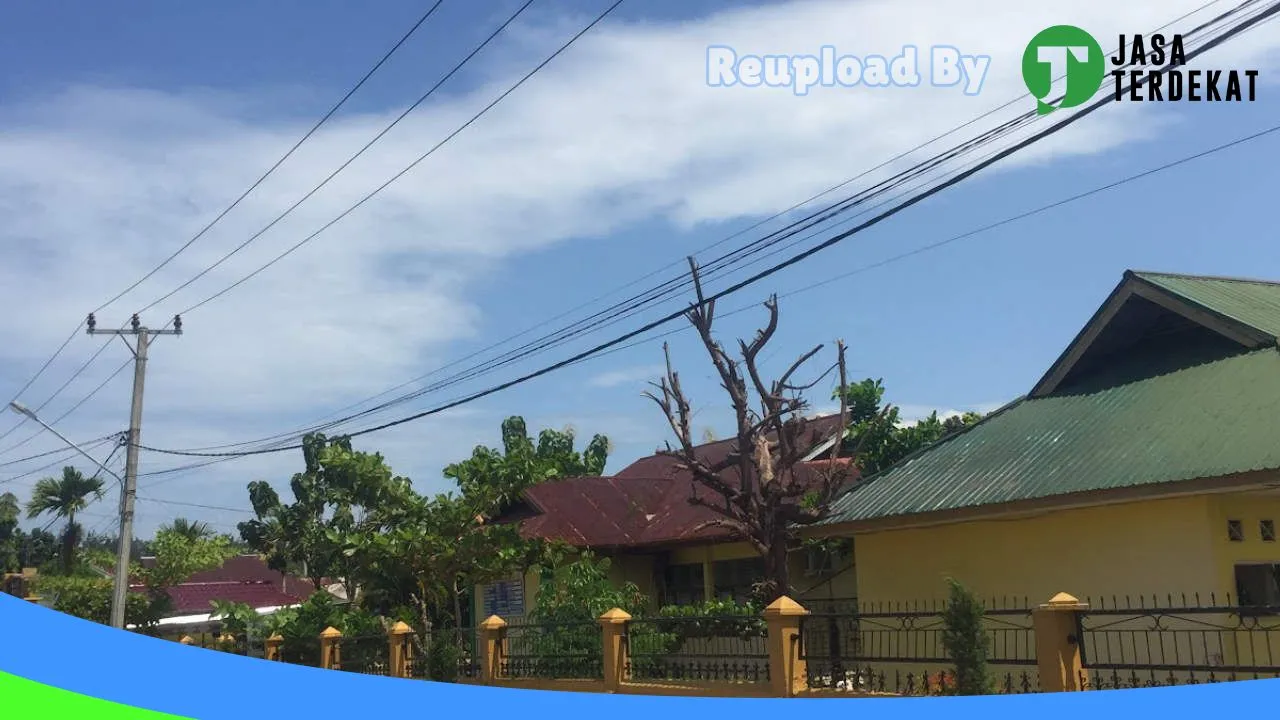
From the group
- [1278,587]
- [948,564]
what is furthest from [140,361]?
[1278,587]

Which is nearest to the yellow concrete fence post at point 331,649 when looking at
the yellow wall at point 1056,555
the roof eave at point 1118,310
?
the yellow wall at point 1056,555

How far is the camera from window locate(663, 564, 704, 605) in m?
23.4

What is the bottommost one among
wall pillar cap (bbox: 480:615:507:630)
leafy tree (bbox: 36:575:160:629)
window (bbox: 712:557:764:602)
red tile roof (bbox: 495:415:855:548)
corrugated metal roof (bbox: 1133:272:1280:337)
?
wall pillar cap (bbox: 480:615:507:630)

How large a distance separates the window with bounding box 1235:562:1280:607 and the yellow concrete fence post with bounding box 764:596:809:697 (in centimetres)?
472

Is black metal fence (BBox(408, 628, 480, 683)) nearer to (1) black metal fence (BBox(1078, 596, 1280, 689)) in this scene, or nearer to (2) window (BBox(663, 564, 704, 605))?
(2) window (BBox(663, 564, 704, 605))

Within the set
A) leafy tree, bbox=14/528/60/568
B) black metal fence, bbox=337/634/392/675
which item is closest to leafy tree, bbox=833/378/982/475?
black metal fence, bbox=337/634/392/675

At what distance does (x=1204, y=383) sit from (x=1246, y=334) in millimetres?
871

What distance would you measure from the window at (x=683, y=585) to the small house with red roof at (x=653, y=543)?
2cm

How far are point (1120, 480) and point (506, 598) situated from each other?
47.8ft

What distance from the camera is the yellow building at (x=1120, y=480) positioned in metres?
12.6

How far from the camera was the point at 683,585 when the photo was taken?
23.8 metres

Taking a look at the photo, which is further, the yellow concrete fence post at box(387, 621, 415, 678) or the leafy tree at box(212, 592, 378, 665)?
the leafy tree at box(212, 592, 378, 665)

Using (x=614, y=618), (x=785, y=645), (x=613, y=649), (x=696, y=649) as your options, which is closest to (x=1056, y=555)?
(x=785, y=645)

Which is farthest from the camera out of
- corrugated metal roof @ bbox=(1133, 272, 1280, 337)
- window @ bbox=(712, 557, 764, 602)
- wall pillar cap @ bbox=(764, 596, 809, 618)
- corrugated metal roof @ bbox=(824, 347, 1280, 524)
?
window @ bbox=(712, 557, 764, 602)
